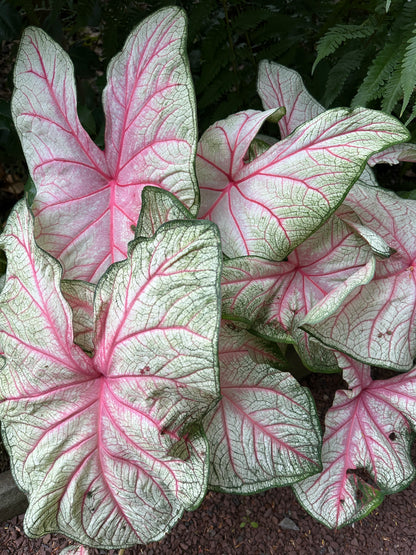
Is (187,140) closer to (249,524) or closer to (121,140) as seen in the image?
(121,140)

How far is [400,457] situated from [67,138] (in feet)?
3.36

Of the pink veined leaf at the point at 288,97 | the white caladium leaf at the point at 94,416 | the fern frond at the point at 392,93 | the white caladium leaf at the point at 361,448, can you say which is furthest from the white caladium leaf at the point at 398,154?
the white caladium leaf at the point at 94,416

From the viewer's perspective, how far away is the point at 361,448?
1.16 meters

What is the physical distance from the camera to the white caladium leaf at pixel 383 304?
3.43ft

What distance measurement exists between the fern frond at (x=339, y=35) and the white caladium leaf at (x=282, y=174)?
258mm

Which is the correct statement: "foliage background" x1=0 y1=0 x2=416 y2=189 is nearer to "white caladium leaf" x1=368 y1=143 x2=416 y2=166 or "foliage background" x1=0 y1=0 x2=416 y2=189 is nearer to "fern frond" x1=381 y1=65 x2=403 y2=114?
"fern frond" x1=381 y1=65 x2=403 y2=114

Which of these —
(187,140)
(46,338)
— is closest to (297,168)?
(187,140)

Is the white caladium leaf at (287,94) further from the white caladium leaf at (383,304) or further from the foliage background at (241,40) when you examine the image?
the white caladium leaf at (383,304)

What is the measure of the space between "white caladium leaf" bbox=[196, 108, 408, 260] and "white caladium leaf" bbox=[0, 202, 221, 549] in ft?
1.02

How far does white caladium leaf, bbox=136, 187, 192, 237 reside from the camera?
0.91 meters

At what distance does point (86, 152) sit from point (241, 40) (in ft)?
3.07

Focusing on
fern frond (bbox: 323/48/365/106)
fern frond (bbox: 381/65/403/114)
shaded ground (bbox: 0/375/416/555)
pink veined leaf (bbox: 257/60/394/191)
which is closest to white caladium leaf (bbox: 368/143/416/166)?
pink veined leaf (bbox: 257/60/394/191)

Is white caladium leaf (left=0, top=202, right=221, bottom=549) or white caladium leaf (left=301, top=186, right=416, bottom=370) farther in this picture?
white caladium leaf (left=301, top=186, right=416, bottom=370)

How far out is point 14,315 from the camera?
3.19 feet
